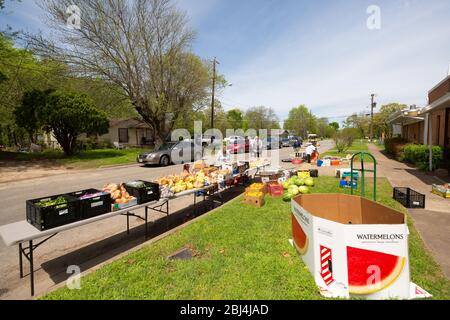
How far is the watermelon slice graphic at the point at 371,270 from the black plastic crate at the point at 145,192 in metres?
3.50

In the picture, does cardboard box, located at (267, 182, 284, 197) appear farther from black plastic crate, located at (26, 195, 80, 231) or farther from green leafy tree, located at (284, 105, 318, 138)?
green leafy tree, located at (284, 105, 318, 138)

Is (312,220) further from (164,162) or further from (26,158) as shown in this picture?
(26,158)

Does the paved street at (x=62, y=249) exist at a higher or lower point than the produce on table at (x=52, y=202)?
lower

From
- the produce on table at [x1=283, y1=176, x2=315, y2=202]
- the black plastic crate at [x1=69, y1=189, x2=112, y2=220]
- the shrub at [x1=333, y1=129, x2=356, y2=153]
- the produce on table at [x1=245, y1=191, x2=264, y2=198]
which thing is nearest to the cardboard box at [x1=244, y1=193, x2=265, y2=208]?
the produce on table at [x1=245, y1=191, x2=264, y2=198]

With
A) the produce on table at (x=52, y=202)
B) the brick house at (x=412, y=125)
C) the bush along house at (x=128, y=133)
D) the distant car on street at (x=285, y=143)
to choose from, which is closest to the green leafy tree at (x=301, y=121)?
the distant car on street at (x=285, y=143)

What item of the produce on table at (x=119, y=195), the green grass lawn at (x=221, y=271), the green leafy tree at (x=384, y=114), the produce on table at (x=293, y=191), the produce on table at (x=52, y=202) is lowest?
the green grass lawn at (x=221, y=271)

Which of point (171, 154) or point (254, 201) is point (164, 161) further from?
point (254, 201)

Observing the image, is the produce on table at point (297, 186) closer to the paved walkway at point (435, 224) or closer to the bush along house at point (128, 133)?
the paved walkway at point (435, 224)

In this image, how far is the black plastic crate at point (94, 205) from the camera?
389cm

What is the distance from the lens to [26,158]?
18312 mm

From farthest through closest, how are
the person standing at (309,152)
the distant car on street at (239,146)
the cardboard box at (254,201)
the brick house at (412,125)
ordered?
the distant car on street at (239,146), the brick house at (412,125), the person standing at (309,152), the cardboard box at (254,201)

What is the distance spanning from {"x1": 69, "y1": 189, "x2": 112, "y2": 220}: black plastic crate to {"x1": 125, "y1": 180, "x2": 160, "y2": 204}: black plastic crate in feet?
1.79

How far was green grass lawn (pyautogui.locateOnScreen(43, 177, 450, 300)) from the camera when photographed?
3.18m

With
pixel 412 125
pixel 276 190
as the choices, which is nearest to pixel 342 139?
pixel 412 125
